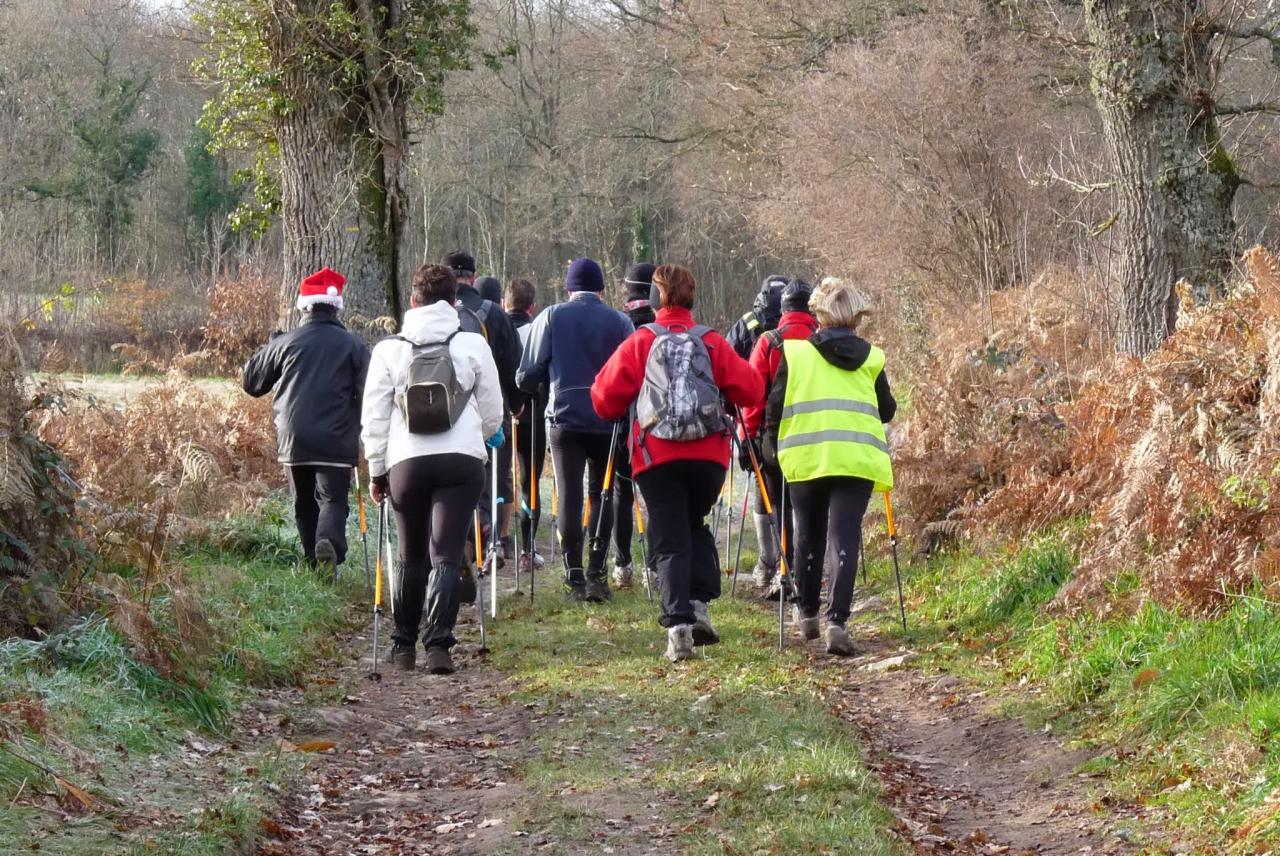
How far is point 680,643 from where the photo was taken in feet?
27.8

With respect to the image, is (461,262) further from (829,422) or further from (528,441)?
(829,422)

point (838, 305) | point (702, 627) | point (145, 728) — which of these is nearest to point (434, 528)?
point (702, 627)

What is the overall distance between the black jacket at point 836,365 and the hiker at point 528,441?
9.16ft

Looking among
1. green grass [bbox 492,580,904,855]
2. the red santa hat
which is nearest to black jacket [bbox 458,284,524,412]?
the red santa hat

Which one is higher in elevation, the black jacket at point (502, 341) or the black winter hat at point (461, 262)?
the black winter hat at point (461, 262)

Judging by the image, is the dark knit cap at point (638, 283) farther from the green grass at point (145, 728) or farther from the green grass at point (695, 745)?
the green grass at point (145, 728)

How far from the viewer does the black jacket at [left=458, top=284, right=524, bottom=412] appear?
1145 centimetres

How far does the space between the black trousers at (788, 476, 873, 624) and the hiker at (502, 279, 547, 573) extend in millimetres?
2848

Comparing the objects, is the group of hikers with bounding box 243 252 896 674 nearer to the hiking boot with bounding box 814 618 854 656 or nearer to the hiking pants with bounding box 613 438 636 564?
the hiking boot with bounding box 814 618 854 656

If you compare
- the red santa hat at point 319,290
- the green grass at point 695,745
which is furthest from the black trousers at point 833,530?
the red santa hat at point 319,290

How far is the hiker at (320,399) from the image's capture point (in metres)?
9.99

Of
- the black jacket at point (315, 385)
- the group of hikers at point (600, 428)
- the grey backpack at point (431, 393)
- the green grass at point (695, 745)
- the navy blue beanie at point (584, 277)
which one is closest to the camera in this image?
the green grass at point (695, 745)

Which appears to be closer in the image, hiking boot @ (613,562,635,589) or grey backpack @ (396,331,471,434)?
grey backpack @ (396,331,471,434)

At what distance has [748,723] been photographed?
688 centimetres
